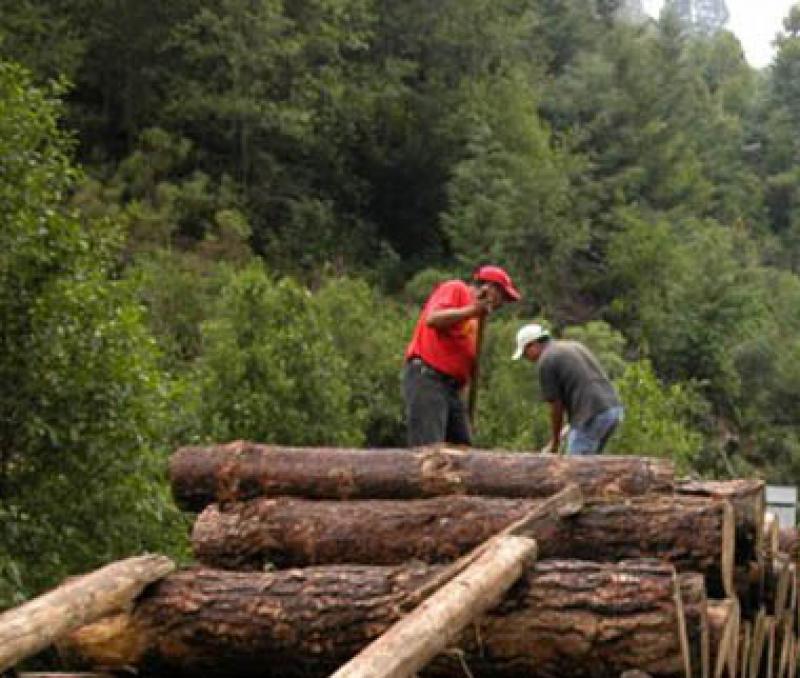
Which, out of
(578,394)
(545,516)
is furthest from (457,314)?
(545,516)

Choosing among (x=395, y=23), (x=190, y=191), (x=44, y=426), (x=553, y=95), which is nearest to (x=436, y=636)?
(x=44, y=426)

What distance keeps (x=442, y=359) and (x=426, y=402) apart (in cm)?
27

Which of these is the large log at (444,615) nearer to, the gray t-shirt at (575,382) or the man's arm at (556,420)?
the gray t-shirt at (575,382)

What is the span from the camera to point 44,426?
1083 cm

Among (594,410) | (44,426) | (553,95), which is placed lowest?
(44,426)

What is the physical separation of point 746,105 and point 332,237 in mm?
43377

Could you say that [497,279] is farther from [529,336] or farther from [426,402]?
[529,336]

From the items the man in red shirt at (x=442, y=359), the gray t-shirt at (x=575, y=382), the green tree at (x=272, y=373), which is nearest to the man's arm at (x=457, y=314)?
the man in red shirt at (x=442, y=359)

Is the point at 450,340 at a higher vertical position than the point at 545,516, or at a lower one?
higher

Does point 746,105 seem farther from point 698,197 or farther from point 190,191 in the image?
point 190,191

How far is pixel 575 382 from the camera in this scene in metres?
8.37

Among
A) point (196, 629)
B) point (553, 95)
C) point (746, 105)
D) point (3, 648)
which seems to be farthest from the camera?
point (746, 105)

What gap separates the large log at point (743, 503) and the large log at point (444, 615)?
1.09 metres

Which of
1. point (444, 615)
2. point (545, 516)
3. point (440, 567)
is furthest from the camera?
point (545, 516)
